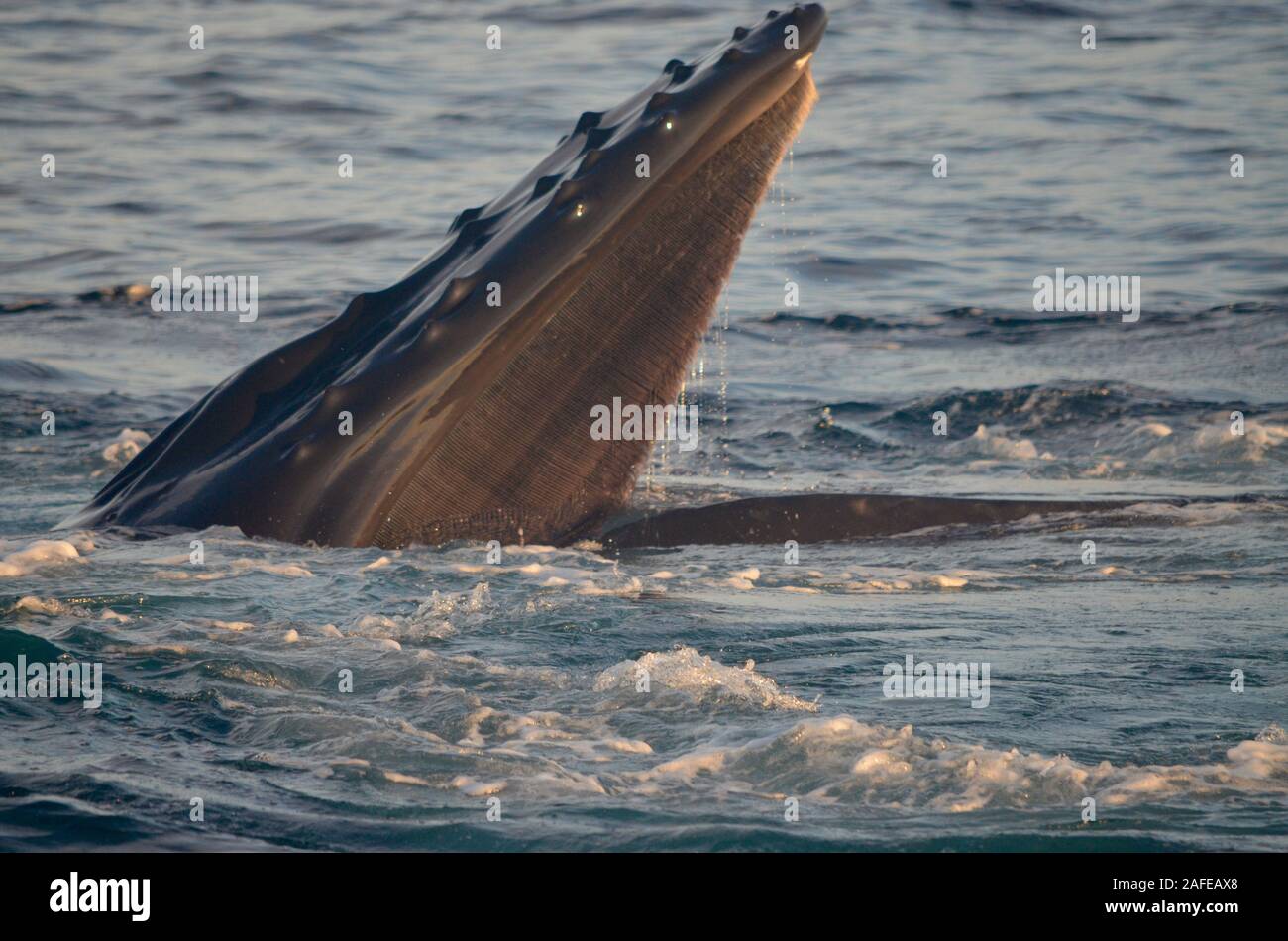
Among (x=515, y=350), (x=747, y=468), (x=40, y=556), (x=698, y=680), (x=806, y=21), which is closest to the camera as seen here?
(x=698, y=680)

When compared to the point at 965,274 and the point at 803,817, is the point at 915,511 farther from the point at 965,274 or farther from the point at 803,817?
the point at 965,274

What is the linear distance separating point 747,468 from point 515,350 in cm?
470

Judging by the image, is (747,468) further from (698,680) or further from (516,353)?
(698,680)

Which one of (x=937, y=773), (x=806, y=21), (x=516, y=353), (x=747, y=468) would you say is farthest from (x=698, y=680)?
(x=747, y=468)

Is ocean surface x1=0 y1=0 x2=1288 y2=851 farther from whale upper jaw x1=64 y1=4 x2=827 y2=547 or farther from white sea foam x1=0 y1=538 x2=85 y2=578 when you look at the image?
whale upper jaw x1=64 y1=4 x2=827 y2=547

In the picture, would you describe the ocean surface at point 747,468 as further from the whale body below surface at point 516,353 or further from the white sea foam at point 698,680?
the whale body below surface at point 516,353

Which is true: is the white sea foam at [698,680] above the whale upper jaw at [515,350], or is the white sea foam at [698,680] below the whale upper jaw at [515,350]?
below

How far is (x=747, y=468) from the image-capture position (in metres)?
10.6

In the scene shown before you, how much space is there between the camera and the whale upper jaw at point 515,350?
5996 millimetres

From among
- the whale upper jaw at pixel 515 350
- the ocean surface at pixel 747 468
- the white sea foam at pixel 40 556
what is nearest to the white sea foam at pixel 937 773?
the ocean surface at pixel 747 468

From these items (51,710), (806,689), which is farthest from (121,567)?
(806,689)

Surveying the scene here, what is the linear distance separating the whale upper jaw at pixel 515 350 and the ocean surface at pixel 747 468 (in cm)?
23

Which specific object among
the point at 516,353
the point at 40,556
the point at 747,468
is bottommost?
the point at 40,556

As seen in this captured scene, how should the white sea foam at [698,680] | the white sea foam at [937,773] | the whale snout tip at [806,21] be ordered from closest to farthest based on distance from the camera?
the white sea foam at [937,773] → the white sea foam at [698,680] → the whale snout tip at [806,21]
